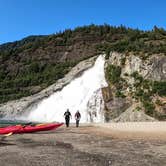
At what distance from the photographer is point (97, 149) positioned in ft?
A: 77.2

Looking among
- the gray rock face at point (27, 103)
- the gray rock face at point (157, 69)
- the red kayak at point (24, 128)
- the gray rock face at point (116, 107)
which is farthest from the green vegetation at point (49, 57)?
the red kayak at point (24, 128)

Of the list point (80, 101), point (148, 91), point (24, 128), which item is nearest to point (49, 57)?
point (80, 101)

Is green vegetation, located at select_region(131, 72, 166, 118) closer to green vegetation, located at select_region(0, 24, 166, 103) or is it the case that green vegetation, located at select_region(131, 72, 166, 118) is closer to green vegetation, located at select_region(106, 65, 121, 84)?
green vegetation, located at select_region(106, 65, 121, 84)

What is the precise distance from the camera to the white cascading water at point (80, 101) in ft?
211

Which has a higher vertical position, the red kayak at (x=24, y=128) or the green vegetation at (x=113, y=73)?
the green vegetation at (x=113, y=73)

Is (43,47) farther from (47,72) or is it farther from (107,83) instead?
(107,83)

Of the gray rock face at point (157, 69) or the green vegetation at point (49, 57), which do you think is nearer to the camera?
the gray rock face at point (157, 69)

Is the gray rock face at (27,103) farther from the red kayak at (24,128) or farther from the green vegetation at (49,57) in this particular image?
the red kayak at (24,128)

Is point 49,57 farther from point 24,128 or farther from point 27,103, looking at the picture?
point 24,128

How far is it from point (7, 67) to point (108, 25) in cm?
4224

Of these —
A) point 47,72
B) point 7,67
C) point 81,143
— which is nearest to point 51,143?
point 81,143

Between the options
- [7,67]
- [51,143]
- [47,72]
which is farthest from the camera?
[7,67]

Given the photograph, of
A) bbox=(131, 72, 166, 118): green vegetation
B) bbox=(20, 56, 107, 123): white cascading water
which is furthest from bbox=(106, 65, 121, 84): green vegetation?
bbox=(131, 72, 166, 118): green vegetation

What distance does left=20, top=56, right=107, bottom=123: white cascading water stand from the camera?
64.2 m
